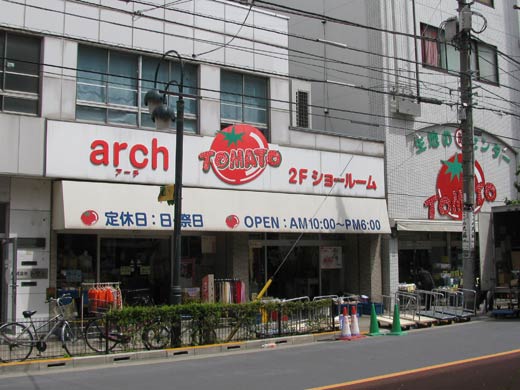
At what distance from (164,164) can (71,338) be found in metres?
5.92

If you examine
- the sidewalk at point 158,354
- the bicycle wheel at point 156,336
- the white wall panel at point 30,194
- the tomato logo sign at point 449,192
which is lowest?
the sidewalk at point 158,354

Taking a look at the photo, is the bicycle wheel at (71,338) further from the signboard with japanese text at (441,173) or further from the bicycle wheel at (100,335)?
the signboard with japanese text at (441,173)

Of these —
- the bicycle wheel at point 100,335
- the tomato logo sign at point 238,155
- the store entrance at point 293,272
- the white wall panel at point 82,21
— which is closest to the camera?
the bicycle wheel at point 100,335

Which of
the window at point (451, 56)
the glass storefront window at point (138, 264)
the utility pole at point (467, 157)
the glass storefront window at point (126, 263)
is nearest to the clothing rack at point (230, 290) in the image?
the glass storefront window at point (126, 263)

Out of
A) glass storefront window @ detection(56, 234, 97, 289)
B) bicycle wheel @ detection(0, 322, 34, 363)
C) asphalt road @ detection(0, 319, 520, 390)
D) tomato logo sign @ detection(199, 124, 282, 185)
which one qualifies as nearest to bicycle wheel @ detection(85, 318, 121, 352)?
asphalt road @ detection(0, 319, 520, 390)

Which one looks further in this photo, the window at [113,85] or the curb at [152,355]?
the window at [113,85]

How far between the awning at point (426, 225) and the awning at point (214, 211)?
83 cm

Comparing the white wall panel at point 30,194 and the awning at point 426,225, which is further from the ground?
the white wall panel at point 30,194

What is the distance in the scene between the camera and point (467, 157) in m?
19.7

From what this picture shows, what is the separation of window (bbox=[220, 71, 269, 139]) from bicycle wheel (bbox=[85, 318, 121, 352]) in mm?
7939

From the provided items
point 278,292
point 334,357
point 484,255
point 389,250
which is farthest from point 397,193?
point 334,357

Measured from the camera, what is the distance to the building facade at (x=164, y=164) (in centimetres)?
1494

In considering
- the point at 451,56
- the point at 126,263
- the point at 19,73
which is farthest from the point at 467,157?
the point at 19,73

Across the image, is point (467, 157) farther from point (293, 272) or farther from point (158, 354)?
point (158, 354)
